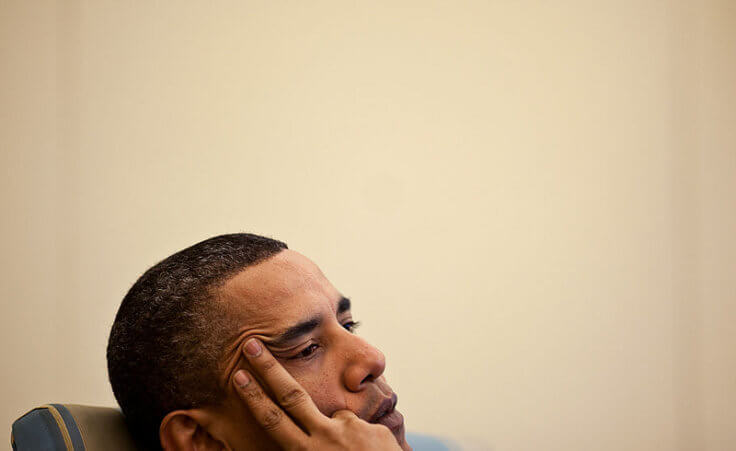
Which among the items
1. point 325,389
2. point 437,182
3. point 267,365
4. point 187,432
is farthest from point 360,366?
point 437,182

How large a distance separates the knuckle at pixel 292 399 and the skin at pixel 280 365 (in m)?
0.01

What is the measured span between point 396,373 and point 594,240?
95 cm

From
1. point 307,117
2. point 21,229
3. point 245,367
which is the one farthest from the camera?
point 307,117

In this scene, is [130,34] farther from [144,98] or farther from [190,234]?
[190,234]

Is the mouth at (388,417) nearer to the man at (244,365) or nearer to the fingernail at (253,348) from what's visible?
the man at (244,365)

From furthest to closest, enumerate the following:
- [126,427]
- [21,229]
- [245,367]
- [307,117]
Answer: [307,117]
[21,229]
[126,427]
[245,367]

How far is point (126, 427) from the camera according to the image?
54.6 inches

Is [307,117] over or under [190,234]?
over

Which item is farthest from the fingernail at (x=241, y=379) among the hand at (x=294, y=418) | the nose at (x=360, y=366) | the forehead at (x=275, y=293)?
the nose at (x=360, y=366)

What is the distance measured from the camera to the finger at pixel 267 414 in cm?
117

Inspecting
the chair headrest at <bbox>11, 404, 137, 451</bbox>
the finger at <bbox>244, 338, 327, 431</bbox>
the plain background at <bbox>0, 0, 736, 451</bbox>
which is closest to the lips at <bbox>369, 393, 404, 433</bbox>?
the finger at <bbox>244, 338, 327, 431</bbox>

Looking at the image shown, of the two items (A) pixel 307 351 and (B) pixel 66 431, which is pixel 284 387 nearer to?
(A) pixel 307 351

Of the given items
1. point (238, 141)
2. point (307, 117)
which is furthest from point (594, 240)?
point (238, 141)

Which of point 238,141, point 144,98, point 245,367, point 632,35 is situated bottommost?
point 245,367
